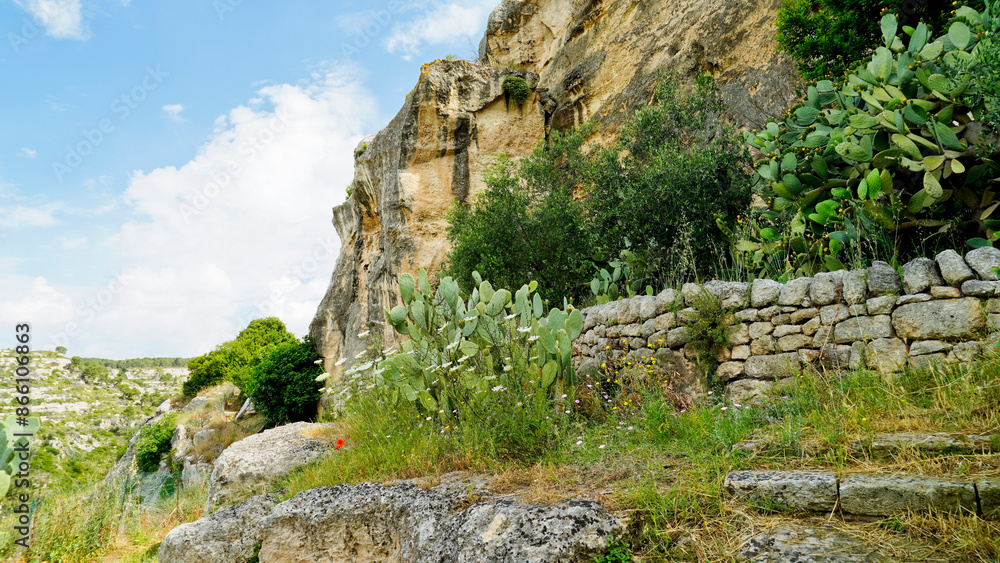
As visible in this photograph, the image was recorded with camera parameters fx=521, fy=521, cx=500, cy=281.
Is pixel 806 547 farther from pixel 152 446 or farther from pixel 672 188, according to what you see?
pixel 152 446

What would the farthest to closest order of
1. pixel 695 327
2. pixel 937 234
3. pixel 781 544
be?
1. pixel 695 327
2. pixel 937 234
3. pixel 781 544

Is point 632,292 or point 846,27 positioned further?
point 632,292

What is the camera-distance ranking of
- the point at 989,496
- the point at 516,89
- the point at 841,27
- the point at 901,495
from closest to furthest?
the point at 989,496 < the point at 901,495 < the point at 841,27 < the point at 516,89

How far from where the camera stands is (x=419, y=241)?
13117 mm

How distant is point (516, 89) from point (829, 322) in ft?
36.5

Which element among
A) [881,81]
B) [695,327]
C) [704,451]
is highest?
[881,81]

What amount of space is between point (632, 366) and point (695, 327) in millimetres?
839

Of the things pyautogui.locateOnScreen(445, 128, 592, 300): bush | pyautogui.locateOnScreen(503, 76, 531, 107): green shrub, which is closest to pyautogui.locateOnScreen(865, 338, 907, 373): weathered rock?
pyautogui.locateOnScreen(445, 128, 592, 300): bush

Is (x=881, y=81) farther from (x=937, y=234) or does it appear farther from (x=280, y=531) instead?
(x=280, y=531)

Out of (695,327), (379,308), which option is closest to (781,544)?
(695,327)

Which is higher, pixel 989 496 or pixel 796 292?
pixel 796 292

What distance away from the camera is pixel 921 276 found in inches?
158

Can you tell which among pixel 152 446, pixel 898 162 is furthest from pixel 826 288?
pixel 152 446

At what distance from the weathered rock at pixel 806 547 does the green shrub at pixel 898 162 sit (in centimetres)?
312
